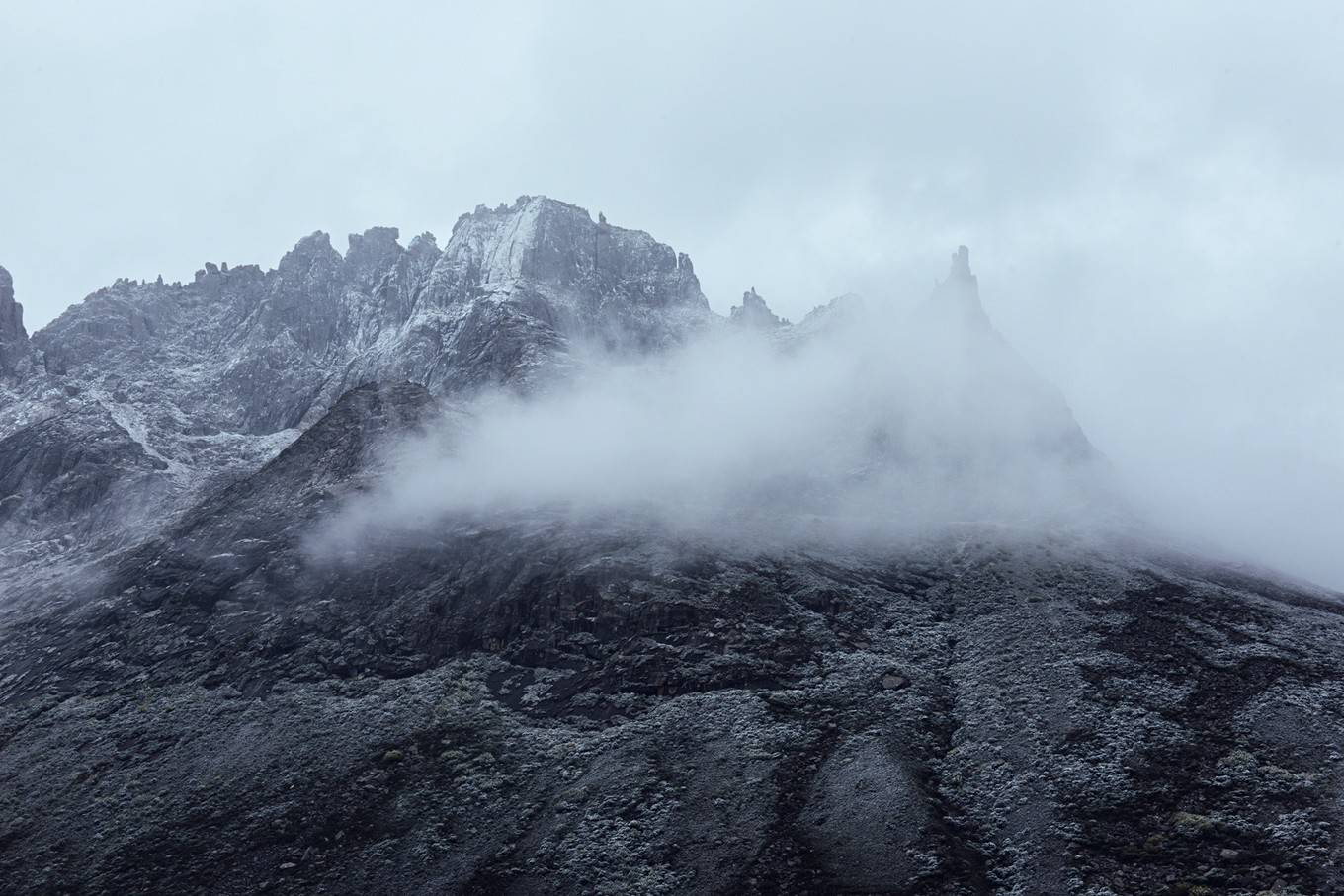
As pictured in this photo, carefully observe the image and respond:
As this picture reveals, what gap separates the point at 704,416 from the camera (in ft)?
514

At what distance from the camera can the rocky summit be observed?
150 feet

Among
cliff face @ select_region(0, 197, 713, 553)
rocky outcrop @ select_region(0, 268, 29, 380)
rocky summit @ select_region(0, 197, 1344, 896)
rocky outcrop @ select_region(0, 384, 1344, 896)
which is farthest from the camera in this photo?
rocky outcrop @ select_region(0, 268, 29, 380)

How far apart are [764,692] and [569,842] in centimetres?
1881

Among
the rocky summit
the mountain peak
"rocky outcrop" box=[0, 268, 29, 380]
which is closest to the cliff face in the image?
"rocky outcrop" box=[0, 268, 29, 380]

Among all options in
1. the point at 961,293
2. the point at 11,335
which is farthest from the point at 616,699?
the point at 11,335

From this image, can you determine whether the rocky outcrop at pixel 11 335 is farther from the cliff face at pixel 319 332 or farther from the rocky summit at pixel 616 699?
the rocky summit at pixel 616 699

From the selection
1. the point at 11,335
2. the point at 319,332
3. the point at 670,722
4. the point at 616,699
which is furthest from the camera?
the point at 319,332

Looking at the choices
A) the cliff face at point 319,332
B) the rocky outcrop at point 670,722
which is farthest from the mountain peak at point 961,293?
the rocky outcrop at point 670,722

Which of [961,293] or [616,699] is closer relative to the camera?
[616,699]

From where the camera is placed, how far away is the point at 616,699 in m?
63.1

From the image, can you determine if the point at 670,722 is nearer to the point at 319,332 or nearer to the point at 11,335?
the point at 319,332

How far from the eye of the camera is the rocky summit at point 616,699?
45594 millimetres

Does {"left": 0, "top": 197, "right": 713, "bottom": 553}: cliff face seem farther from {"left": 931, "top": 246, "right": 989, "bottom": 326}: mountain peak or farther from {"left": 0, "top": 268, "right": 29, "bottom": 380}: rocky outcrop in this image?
{"left": 931, "top": 246, "right": 989, "bottom": 326}: mountain peak

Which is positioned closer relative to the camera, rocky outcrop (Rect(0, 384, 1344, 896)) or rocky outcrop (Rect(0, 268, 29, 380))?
rocky outcrop (Rect(0, 384, 1344, 896))
